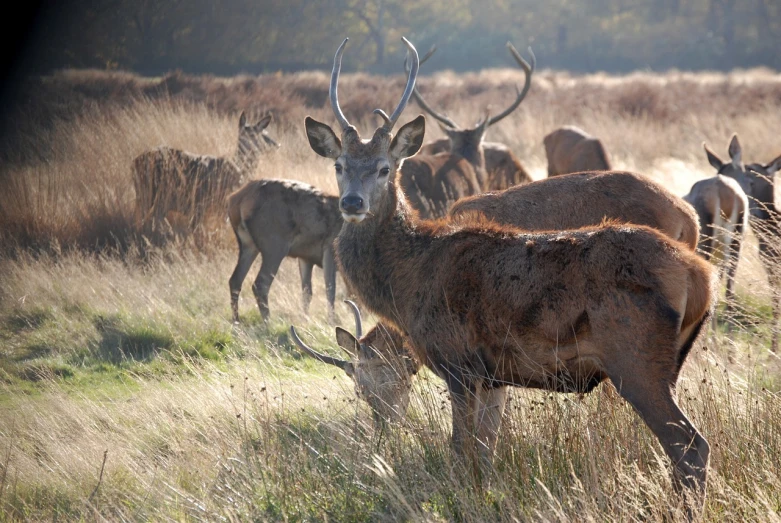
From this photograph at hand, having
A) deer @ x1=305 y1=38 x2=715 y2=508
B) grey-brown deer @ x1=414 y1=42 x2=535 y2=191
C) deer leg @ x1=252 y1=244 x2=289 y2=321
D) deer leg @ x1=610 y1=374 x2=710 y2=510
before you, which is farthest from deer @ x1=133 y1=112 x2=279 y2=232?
deer leg @ x1=610 y1=374 x2=710 y2=510

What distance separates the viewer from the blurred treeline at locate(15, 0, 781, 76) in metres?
21.4

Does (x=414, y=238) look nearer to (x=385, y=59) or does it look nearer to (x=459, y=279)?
(x=459, y=279)

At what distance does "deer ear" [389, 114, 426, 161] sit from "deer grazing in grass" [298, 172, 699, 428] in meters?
0.58

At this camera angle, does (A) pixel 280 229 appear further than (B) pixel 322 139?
Yes

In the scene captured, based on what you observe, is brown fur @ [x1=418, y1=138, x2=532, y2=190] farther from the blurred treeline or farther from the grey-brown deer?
the blurred treeline

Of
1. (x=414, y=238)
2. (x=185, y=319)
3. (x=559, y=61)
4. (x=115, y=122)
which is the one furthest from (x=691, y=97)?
(x=559, y=61)

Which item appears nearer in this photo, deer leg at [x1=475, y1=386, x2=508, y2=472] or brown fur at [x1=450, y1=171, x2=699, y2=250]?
deer leg at [x1=475, y1=386, x2=508, y2=472]

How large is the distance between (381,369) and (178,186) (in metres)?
7.40

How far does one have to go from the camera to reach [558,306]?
13.6ft

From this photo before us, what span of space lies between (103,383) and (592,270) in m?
4.83

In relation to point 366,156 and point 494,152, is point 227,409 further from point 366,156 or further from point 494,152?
point 494,152

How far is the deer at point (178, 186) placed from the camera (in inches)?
472

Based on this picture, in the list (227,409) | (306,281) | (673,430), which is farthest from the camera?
(306,281)

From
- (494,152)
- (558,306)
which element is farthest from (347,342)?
(494,152)
